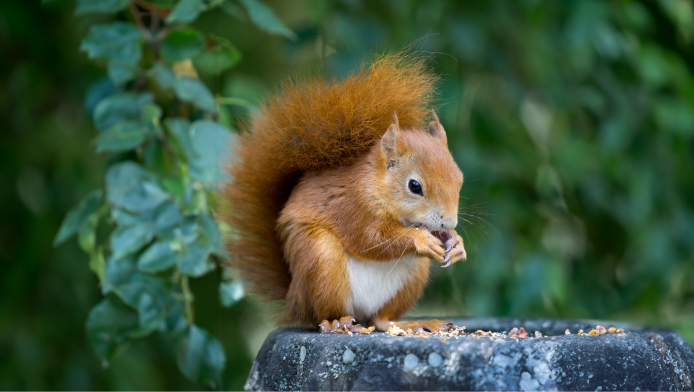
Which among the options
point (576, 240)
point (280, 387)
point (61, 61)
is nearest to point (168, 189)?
point (280, 387)

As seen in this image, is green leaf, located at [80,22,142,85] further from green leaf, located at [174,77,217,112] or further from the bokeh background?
the bokeh background

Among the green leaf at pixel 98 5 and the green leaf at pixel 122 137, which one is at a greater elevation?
the green leaf at pixel 98 5

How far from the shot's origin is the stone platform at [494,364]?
718 millimetres

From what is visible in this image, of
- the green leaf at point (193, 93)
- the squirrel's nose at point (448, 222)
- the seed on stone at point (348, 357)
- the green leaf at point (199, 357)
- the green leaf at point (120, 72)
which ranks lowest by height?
the green leaf at point (199, 357)

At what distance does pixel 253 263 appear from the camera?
109 centimetres

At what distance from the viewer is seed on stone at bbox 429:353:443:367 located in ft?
2.37

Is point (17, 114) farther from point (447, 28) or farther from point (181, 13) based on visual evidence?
point (447, 28)

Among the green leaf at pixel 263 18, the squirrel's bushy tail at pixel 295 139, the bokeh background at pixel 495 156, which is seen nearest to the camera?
the squirrel's bushy tail at pixel 295 139

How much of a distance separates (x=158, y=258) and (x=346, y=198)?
0.34m

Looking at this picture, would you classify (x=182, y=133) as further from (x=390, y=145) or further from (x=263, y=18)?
(x=390, y=145)

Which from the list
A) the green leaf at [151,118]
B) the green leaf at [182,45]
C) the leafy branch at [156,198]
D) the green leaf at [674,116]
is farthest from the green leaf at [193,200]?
the green leaf at [674,116]

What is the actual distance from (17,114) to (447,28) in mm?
1094

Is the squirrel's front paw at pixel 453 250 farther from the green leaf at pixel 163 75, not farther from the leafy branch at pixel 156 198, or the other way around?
the green leaf at pixel 163 75

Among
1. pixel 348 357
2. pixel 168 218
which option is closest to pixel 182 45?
pixel 168 218
